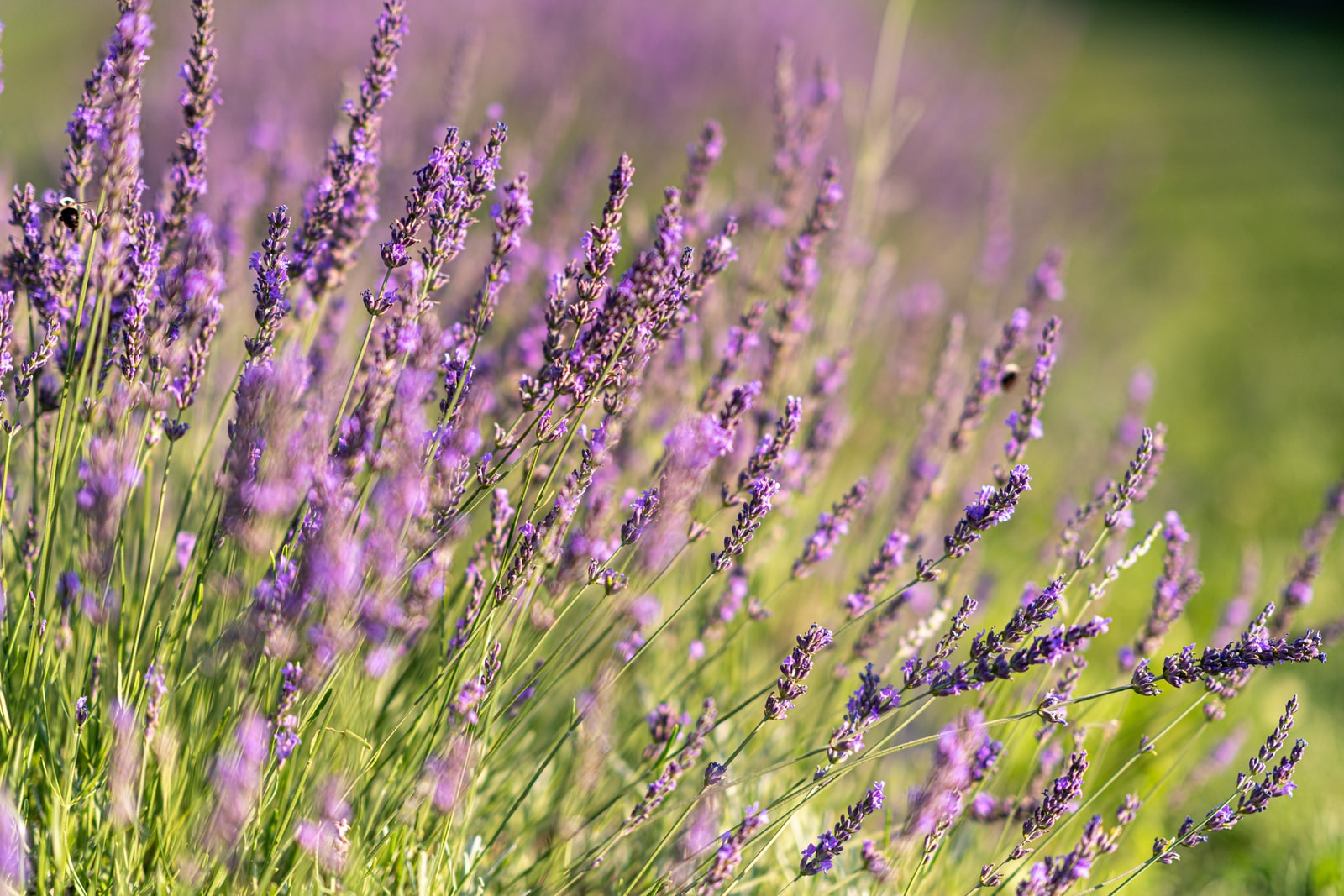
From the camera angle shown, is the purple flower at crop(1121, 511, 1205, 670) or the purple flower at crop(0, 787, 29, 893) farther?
the purple flower at crop(1121, 511, 1205, 670)

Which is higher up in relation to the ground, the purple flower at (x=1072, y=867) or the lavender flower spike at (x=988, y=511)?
the lavender flower spike at (x=988, y=511)

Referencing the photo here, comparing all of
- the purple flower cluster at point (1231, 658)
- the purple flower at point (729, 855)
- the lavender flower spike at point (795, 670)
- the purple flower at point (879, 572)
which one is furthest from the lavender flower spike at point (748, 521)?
the purple flower cluster at point (1231, 658)

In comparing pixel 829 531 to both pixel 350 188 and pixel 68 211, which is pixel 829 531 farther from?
pixel 68 211

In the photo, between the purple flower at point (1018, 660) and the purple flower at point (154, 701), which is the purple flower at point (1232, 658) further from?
the purple flower at point (154, 701)

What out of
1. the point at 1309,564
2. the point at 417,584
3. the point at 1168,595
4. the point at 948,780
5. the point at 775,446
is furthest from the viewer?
the point at 1309,564

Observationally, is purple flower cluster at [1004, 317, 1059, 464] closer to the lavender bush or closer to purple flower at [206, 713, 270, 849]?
the lavender bush

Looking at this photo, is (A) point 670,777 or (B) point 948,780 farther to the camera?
(A) point 670,777

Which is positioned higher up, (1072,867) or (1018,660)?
(1018,660)

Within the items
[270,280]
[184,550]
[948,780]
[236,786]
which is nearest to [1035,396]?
[948,780]

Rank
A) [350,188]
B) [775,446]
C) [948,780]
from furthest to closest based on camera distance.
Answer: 1. [350,188]
2. [775,446]
3. [948,780]

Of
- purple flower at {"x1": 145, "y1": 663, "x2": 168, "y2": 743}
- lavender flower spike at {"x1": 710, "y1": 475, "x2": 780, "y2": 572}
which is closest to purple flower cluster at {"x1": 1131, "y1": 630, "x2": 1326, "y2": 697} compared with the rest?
lavender flower spike at {"x1": 710, "y1": 475, "x2": 780, "y2": 572}

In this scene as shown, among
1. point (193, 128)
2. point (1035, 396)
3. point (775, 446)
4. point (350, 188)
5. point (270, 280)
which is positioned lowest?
point (1035, 396)

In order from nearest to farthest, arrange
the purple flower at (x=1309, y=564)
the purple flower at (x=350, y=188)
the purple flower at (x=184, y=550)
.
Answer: the purple flower at (x=350, y=188), the purple flower at (x=184, y=550), the purple flower at (x=1309, y=564)

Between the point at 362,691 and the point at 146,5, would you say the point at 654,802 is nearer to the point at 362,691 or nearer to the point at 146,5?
the point at 362,691
